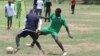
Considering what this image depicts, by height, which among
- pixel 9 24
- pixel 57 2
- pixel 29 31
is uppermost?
pixel 29 31

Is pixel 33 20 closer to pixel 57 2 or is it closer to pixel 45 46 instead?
pixel 45 46

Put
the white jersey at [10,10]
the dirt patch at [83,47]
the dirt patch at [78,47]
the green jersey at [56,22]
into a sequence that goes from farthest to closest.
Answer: the white jersey at [10,10]
the dirt patch at [83,47]
the dirt patch at [78,47]
the green jersey at [56,22]

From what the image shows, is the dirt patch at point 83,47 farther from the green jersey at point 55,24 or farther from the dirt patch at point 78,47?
the green jersey at point 55,24

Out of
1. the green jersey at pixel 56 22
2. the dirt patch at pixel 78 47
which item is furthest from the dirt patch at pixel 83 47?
the green jersey at pixel 56 22

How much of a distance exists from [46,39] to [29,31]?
530cm

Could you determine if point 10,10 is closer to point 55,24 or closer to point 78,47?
point 78,47

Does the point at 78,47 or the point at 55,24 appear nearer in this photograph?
the point at 55,24

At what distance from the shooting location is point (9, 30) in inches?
915

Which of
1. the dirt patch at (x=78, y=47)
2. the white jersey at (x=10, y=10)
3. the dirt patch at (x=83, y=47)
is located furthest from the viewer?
the white jersey at (x=10, y=10)

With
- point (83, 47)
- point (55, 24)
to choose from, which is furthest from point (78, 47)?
point (55, 24)

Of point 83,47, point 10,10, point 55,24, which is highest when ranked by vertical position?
point 55,24

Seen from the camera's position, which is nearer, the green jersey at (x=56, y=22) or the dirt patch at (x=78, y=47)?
the green jersey at (x=56, y=22)

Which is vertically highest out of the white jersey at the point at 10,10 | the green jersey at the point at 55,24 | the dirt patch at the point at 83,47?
the green jersey at the point at 55,24

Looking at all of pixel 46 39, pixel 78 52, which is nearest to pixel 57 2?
pixel 46 39
